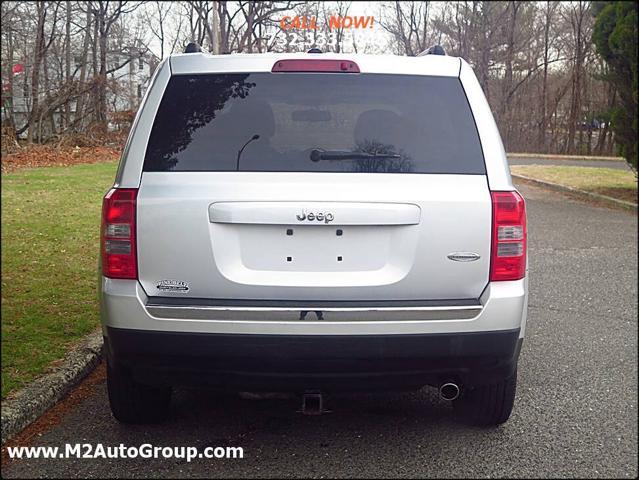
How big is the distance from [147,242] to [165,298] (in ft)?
0.79

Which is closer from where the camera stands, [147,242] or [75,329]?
[147,242]

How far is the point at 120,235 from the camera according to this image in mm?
2826

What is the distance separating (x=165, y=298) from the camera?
2.79 m

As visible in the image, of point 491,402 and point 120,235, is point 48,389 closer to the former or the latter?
point 120,235

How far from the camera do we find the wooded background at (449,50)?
25.2m

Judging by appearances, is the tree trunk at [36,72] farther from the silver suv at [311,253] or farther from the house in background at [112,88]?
the silver suv at [311,253]

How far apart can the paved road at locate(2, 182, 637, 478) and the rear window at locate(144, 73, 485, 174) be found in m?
1.29

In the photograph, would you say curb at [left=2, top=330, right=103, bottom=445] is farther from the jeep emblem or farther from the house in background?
the house in background

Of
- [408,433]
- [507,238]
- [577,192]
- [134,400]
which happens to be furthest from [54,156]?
[507,238]

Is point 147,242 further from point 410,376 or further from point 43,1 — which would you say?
point 43,1

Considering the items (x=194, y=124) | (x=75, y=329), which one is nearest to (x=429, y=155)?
(x=194, y=124)

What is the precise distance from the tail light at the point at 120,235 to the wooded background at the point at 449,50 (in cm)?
2208

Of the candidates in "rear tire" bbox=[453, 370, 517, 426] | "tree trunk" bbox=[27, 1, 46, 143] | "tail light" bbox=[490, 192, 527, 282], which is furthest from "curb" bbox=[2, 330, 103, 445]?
"tree trunk" bbox=[27, 1, 46, 143]

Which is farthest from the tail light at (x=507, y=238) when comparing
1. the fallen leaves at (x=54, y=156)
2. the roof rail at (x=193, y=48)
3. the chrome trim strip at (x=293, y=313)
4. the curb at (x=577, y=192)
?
the fallen leaves at (x=54, y=156)
